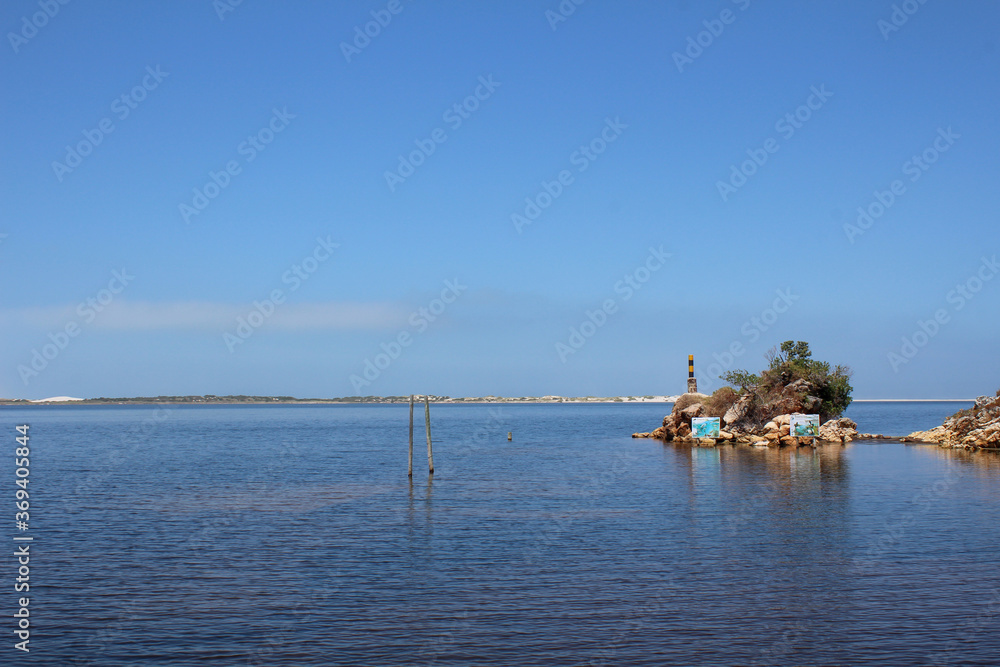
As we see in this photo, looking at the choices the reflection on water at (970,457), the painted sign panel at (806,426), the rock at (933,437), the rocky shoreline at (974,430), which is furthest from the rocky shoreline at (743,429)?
the reflection on water at (970,457)

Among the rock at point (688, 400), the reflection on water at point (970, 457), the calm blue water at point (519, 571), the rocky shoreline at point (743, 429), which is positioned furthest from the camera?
the rock at point (688, 400)

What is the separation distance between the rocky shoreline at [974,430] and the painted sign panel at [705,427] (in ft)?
53.2

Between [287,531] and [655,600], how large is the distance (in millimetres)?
14877

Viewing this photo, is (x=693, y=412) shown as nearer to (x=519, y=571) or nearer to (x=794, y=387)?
(x=794, y=387)

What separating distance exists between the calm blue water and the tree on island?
28912 millimetres

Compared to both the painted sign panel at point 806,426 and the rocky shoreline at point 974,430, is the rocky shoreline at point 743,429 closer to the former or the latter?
the painted sign panel at point 806,426

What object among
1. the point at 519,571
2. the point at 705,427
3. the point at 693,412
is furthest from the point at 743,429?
the point at 519,571

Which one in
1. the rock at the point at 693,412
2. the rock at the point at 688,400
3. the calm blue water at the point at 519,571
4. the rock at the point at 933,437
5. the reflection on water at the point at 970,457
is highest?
the rock at the point at 688,400

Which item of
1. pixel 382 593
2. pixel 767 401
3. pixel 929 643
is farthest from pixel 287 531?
pixel 767 401

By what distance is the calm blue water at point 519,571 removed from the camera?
15.7 m

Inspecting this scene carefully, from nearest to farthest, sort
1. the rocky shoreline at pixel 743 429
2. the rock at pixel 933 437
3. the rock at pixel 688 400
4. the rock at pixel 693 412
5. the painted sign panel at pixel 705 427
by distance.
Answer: the rock at pixel 933 437 → the rocky shoreline at pixel 743 429 → the painted sign panel at pixel 705 427 → the rock at pixel 693 412 → the rock at pixel 688 400

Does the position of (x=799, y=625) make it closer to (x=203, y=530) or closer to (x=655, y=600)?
(x=655, y=600)

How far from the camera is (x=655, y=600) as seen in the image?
18781mm

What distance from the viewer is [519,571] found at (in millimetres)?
21891
